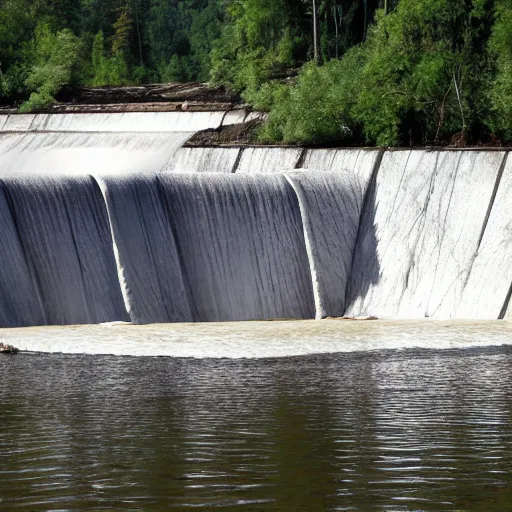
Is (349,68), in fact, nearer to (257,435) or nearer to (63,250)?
(63,250)

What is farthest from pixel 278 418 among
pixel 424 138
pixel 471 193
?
pixel 424 138

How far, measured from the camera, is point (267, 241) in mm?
31016

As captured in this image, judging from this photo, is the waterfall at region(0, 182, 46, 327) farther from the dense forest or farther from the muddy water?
the dense forest

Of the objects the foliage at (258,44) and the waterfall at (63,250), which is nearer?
the waterfall at (63,250)

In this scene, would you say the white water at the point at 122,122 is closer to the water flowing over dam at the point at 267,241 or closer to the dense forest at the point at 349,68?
the dense forest at the point at 349,68

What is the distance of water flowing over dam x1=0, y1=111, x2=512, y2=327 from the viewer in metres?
27.6

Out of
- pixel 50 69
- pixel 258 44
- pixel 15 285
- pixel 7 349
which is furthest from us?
pixel 258 44

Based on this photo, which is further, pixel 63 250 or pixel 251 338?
pixel 63 250

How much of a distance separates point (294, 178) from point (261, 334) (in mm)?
8830

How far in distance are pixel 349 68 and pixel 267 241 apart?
9.55m

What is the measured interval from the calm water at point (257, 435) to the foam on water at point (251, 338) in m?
1.52

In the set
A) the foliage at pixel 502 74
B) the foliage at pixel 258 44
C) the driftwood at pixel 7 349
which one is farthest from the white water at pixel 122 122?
the driftwood at pixel 7 349

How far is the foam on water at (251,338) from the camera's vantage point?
21.6 metres

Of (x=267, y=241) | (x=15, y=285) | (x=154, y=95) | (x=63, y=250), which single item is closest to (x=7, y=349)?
(x=15, y=285)
